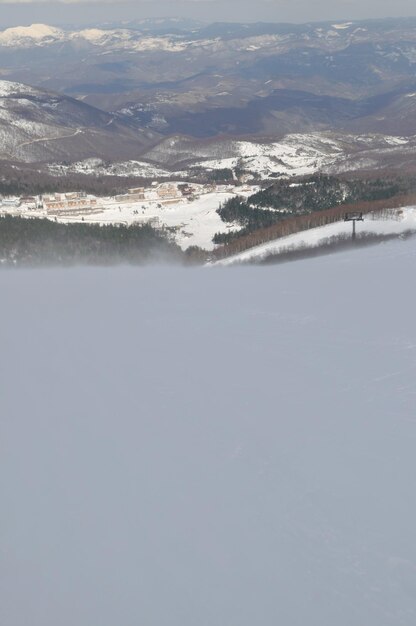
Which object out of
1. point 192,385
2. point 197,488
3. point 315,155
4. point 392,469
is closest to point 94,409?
point 192,385

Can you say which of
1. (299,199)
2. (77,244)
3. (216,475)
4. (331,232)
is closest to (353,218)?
(331,232)

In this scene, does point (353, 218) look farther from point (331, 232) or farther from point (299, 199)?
point (299, 199)

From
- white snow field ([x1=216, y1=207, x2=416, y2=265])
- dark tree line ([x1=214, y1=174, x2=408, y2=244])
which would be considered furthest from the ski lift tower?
dark tree line ([x1=214, y1=174, x2=408, y2=244])

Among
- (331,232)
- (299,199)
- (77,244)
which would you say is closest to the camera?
(331,232)

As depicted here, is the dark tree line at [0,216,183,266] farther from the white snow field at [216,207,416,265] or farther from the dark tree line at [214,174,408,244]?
the dark tree line at [214,174,408,244]

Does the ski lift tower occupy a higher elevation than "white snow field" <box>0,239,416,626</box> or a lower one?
higher

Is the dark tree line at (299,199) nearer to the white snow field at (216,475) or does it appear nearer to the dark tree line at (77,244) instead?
the dark tree line at (77,244)

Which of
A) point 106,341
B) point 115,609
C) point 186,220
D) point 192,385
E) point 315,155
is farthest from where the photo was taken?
point 315,155

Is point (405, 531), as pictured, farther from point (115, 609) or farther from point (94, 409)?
point (94, 409)
